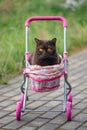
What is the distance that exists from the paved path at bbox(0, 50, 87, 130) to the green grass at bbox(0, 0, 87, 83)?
72 centimetres

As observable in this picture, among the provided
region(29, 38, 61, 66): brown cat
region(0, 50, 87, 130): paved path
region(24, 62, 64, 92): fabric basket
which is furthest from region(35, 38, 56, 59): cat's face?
region(0, 50, 87, 130): paved path

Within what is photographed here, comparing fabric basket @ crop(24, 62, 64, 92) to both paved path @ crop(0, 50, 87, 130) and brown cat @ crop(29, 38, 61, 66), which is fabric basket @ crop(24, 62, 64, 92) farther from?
paved path @ crop(0, 50, 87, 130)

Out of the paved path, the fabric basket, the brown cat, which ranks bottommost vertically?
the paved path

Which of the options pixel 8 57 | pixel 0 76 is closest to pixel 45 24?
pixel 8 57

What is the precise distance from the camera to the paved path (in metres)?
5.57

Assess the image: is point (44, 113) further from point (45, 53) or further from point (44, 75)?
point (45, 53)

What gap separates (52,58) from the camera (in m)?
5.69

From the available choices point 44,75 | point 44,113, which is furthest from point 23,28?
point 44,75

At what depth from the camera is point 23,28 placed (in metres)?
11.0

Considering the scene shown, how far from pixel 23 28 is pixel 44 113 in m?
5.20

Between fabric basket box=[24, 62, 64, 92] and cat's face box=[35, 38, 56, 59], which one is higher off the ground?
cat's face box=[35, 38, 56, 59]

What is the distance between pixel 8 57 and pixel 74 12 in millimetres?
6513

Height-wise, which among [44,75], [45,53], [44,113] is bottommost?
[44,113]

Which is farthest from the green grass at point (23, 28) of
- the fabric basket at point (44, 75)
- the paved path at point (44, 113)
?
the fabric basket at point (44, 75)
